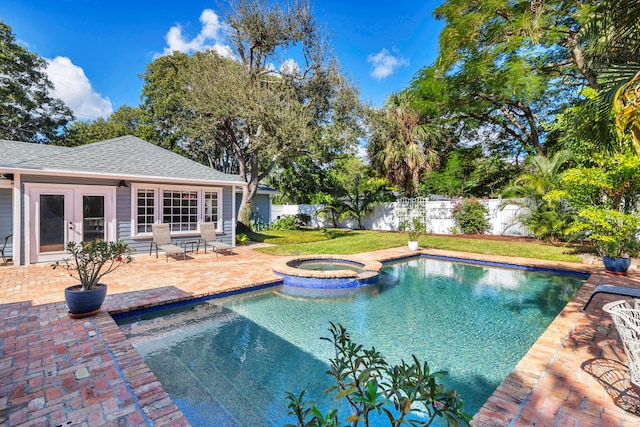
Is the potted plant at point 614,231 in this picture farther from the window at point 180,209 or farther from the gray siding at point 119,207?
the gray siding at point 119,207

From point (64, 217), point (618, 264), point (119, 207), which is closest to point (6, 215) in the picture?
point (64, 217)

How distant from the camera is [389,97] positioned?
19594 mm

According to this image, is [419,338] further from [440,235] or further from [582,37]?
[440,235]

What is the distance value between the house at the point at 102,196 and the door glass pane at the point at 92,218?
1.1 inches

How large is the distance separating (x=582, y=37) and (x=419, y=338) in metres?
6.06

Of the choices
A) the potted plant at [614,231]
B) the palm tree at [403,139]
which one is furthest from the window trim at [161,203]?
the potted plant at [614,231]

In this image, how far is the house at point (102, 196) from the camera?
9.18 meters

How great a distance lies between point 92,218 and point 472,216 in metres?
17.2

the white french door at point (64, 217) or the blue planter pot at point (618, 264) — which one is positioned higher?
the white french door at point (64, 217)

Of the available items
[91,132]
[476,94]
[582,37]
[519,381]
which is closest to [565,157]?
[476,94]

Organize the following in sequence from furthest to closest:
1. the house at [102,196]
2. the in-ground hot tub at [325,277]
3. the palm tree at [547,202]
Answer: the palm tree at [547,202] < the house at [102,196] < the in-ground hot tub at [325,277]

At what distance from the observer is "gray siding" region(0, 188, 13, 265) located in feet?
33.5

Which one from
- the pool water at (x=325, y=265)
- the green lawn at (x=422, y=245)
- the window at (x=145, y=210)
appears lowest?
the pool water at (x=325, y=265)

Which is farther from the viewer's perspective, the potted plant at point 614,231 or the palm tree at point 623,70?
the potted plant at point 614,231
